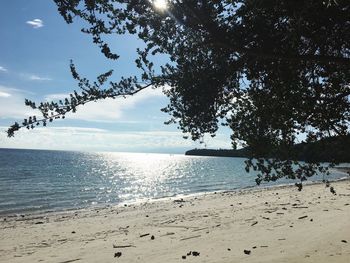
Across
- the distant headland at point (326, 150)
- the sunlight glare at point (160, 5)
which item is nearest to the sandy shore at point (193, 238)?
the distant headland at point (326, 150)

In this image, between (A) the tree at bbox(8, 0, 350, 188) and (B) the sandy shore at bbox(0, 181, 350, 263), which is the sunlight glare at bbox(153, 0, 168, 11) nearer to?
(A) the tree at bbox(8, 0, 350, 188)

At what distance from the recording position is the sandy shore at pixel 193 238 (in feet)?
38.9

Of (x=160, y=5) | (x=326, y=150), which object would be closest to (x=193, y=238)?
(x=326, y=150)

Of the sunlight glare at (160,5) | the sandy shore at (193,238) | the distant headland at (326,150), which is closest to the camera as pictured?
the sunlight glare at (160,5)

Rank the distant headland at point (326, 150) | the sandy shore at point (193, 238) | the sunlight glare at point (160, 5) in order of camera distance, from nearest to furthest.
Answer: the sunlight glare at point (160, 5)
the distant headland at point (326, 150)
the sandy shore at point (193, 238)

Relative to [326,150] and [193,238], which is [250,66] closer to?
[326,150]

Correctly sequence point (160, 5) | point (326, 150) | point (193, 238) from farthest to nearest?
point (193, 238)
point (326, 150)
point (160, 5)

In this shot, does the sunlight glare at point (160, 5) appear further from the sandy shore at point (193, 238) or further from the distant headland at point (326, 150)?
the sandy shore at point (193, 238)

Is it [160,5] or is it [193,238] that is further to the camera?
[193,238]

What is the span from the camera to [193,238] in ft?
49.9

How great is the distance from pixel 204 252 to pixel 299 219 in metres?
8.02

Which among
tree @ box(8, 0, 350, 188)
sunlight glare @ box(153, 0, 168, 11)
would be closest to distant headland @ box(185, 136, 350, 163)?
tree @ box(8, 0, 350, 188)

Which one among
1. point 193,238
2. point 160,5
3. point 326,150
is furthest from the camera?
point 193,238

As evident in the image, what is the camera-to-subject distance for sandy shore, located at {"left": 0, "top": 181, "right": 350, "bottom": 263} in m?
11.9
